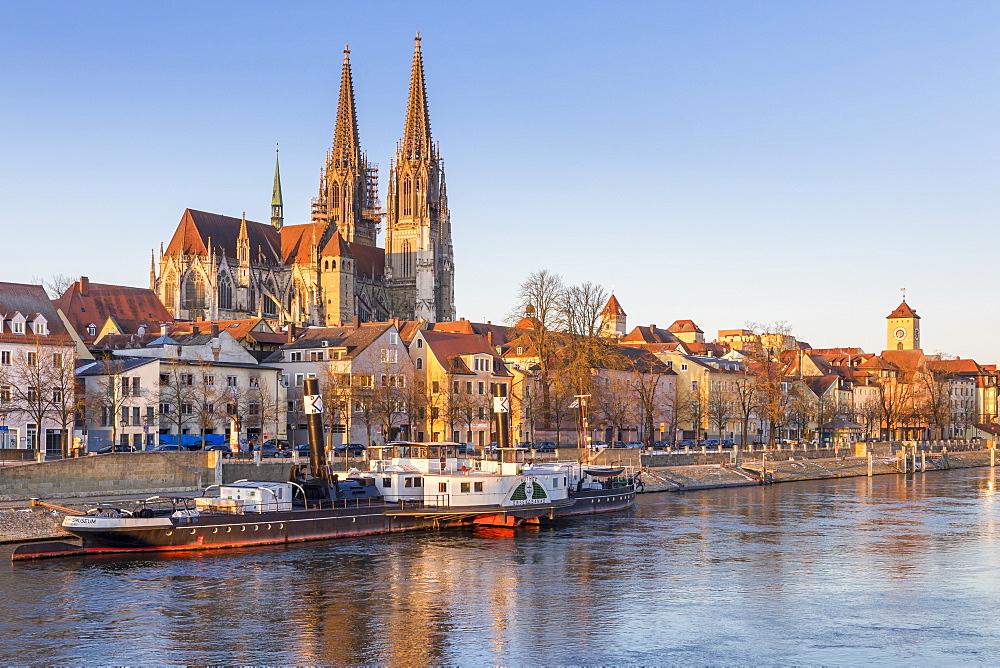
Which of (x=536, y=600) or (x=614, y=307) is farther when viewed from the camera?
(x=614, y=307)

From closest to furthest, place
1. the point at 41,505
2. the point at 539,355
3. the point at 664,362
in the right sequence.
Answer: the point at 41,505 → the point at 539,355 → the point at 664,362

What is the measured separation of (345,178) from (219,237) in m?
34.3

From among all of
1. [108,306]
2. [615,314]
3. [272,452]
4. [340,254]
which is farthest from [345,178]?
[272,452]

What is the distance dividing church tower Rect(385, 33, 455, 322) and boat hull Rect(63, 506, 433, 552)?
125917mm

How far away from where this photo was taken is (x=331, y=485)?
56.0 m

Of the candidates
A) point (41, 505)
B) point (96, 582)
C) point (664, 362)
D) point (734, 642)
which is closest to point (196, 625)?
point (96, 582)

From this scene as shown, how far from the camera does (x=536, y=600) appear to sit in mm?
39375

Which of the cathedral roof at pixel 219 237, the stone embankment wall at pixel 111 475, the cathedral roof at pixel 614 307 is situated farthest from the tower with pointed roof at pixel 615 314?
the stone embankment wall at pixel 111 475

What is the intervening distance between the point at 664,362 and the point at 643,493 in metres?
46.8

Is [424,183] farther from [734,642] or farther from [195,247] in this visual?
[734,642]

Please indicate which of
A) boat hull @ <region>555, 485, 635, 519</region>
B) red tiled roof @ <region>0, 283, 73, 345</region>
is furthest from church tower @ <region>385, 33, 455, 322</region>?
boat hull @ <region>555, 485, 635, 519</region>

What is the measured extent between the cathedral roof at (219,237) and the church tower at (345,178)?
65.3ft

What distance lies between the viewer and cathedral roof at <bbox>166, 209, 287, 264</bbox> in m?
162

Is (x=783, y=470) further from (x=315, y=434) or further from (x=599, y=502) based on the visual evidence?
(x=315, y=434)
